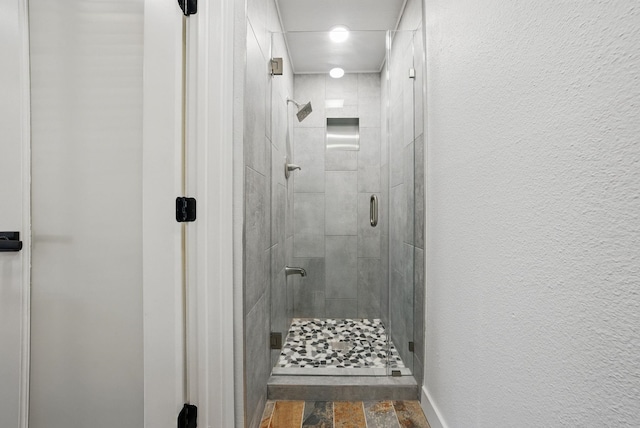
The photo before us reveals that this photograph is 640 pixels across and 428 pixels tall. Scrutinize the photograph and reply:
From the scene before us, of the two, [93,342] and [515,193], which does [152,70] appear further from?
[515,193]

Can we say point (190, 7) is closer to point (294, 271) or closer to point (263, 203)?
point (263, 203)

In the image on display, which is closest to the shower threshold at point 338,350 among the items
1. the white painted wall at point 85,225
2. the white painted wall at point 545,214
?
the white painted wall at point 545,214

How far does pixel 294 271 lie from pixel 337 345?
0.59 m

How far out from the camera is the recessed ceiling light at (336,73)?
2.17 m

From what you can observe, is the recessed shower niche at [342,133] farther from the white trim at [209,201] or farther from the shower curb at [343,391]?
the shower curb at [343,391]

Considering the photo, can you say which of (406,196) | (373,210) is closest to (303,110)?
(373,210)

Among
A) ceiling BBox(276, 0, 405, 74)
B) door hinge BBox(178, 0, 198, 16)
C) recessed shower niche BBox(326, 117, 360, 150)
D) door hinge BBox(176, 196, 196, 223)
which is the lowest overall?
door hinge BBox(176, 196, 196, 223)

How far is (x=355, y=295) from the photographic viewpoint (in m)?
2.23

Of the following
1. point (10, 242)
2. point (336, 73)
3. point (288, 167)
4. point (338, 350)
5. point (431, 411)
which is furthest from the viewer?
point (336, 73)

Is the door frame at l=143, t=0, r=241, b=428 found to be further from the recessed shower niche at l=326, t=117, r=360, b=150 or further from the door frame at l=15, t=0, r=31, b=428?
the recessed shower niche at l=326, t=117, r=360, b=150

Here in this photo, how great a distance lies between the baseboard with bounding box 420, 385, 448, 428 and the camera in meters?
1.26

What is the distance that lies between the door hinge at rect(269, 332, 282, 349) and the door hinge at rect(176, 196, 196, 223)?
98 centimetres

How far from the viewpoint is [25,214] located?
1.04 metres

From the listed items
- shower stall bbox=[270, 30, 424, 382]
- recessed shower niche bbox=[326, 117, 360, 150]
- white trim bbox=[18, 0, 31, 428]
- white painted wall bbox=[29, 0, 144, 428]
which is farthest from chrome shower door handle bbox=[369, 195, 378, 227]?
white trim bbox=[18, 0, 31, 428]
